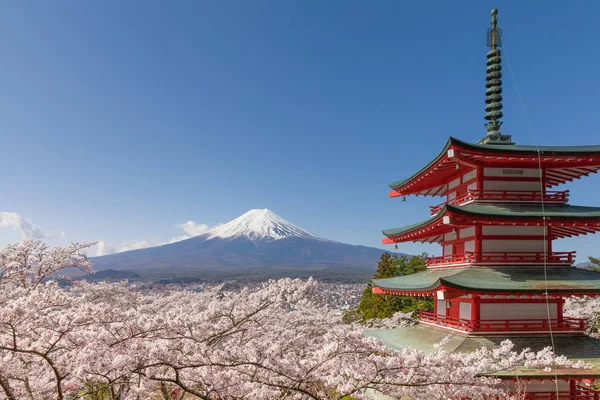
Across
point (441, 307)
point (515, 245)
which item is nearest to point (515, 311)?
point (515, 245)

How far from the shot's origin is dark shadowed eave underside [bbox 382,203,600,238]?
10.9 m

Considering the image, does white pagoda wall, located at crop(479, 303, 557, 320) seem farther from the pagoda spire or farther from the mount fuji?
the mount fuji

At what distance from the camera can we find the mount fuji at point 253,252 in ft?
499

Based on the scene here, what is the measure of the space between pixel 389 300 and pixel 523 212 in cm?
1830

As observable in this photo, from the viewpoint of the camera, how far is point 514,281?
10758 mm

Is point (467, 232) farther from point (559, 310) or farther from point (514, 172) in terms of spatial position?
point (559, 310)

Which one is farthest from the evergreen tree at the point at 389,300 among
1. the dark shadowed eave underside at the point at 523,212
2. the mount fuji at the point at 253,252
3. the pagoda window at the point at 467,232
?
the mount fuji at the point at 253,252

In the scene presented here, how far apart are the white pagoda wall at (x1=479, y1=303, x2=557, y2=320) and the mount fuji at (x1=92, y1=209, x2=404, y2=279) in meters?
134

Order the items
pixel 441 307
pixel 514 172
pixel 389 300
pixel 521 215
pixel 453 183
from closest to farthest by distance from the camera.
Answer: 1. pixel 521 215
2. pixel 514 172
3. pixel 441 307
4. pixel 453 183
5. pixel 389 300

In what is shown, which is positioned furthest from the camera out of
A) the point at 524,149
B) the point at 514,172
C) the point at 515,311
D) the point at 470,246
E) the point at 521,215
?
the point at 470,246

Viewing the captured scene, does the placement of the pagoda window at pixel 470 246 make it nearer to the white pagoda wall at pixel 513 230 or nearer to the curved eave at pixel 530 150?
the white pagoda wall at pixel 513 230

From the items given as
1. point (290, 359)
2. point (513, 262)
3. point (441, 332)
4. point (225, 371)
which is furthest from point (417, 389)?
point (513, 262)

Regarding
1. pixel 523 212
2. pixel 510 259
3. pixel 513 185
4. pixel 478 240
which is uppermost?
pixel 513 185

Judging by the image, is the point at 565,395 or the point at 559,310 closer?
the point at 565,395
